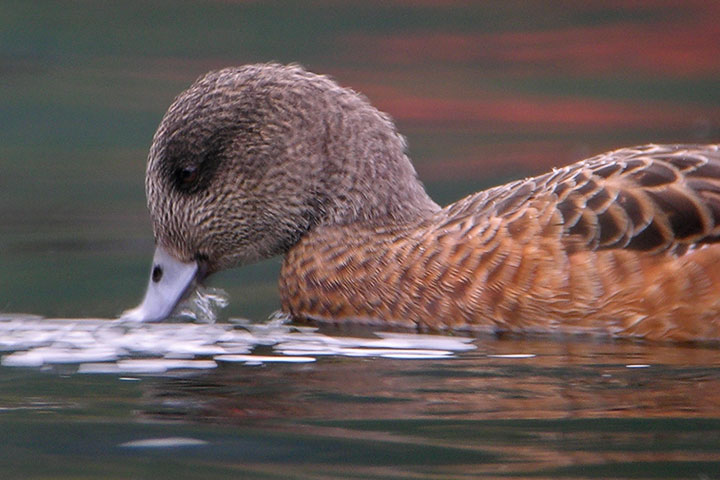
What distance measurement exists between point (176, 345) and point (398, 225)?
1152mm

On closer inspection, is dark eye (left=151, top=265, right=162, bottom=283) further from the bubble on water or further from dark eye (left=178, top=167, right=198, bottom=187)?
dark eye (left=178, top=167, right=198, bottom=187)

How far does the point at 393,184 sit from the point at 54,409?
220 cm

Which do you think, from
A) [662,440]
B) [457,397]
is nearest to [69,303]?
[457,397]

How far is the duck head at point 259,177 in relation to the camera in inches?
221

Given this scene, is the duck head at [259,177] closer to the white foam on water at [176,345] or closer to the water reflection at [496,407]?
the white foam on water at [176,345]

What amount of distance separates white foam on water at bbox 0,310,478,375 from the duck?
9.2 inches

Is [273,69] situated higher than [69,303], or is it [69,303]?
[273,69]

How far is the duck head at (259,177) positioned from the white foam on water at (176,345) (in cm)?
50

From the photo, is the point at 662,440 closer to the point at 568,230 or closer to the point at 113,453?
the point at 113,453

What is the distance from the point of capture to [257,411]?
3766mm

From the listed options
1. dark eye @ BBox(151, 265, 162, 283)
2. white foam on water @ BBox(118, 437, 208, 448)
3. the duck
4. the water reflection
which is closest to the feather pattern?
the duck

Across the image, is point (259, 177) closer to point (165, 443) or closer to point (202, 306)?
point (202, 306)

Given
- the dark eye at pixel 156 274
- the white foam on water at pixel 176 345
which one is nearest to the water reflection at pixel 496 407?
the white foam on water at pixel 176 345

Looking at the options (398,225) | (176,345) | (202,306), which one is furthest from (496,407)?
(202,306)
